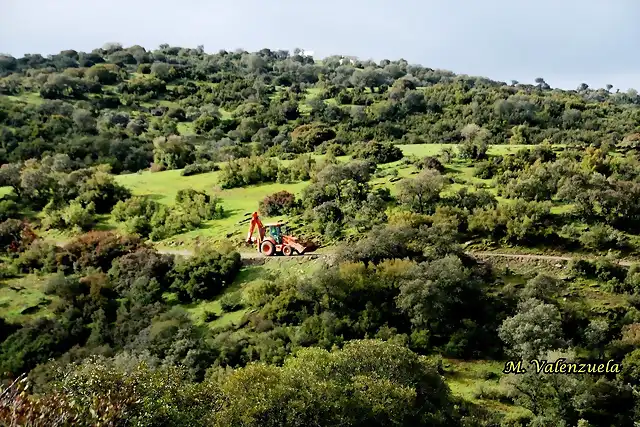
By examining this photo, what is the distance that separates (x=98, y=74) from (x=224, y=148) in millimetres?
46554

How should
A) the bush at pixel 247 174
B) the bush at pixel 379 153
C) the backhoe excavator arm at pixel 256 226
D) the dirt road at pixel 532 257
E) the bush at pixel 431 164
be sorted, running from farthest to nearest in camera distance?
the bush at pixel 379 153 < the bush at pixel 247 174 < the bush at pixel 431 164 < the backhoe excavator arm at pixel 256 226 < the dirt road at pixel 532 257

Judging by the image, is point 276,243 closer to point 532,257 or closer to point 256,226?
point 256,226

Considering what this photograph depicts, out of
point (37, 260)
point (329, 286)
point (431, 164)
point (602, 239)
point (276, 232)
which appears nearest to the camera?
point (329, 286)

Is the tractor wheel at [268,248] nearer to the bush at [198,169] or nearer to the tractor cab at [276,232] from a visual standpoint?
the tractor cab at [276,232]

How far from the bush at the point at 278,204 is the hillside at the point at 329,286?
0.59ft

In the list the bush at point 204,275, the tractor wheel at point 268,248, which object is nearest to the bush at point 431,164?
the tractor wheel at point 268,248

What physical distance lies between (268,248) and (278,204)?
7374 millimetres

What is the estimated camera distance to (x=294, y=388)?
1727 cm

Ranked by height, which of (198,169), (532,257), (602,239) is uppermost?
(602,239)

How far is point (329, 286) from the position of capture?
28156 mm

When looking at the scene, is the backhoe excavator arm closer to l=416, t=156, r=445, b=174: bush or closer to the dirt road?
the dirt road

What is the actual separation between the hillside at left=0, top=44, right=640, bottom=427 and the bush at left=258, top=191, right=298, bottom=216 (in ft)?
0.59

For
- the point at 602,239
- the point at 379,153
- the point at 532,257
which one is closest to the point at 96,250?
the point at 379,153

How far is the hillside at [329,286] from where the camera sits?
58.6ft
